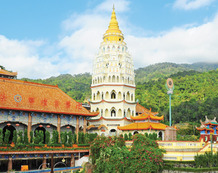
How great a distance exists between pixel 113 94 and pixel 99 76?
3161 millimetres

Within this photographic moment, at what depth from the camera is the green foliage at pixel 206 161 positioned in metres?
25.6

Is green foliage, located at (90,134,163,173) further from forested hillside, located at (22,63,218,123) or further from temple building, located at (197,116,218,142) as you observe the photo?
forested hillside, located at (22,63,218,123)

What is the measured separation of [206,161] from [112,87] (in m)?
17.8

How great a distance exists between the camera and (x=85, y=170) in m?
27.1

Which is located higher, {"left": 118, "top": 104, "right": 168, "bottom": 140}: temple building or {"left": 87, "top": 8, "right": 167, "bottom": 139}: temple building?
{"left": 87, "top": 8, "right": 167, "bottom": 139}: temple building

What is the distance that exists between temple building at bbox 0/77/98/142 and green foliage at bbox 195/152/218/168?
12602mm

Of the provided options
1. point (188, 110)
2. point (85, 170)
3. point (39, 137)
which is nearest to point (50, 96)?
point (39, 137)

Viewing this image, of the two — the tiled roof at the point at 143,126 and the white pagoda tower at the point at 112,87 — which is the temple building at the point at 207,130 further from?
the white pagoda tower at the point at 112,87

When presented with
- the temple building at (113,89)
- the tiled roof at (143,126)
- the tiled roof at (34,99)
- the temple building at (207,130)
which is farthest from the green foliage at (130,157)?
the temple building at (113,89)

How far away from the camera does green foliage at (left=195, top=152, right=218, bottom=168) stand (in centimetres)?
2558

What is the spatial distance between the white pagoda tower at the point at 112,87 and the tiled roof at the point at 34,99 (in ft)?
24.7

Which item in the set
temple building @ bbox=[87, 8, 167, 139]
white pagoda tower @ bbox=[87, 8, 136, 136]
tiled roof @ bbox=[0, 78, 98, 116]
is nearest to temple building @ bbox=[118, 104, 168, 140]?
temple building @ bbox=[87, 8, 167, 139]

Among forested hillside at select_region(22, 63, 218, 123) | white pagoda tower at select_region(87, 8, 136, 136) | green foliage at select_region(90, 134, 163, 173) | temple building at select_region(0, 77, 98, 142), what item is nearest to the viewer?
green foliage at select_region(90, 134, 163, 173)

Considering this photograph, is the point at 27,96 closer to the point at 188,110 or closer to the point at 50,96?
the point at 50,96
